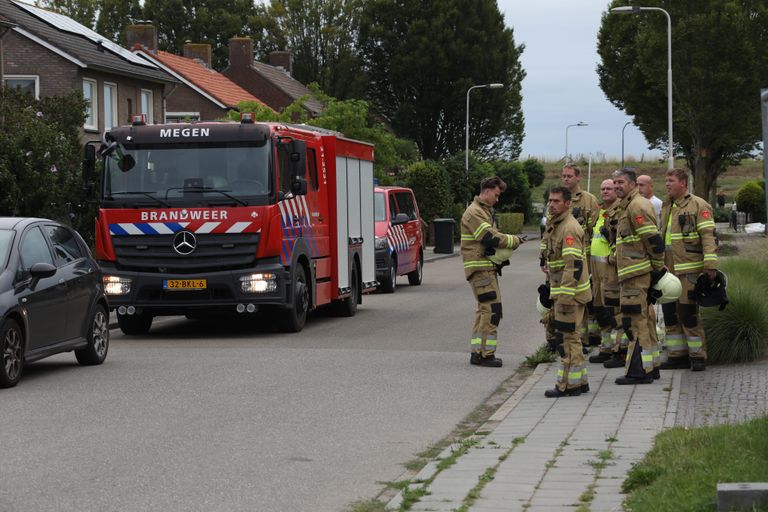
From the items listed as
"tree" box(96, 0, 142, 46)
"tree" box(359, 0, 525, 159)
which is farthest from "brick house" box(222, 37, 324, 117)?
"tree" box(96, 0, 142, 46)

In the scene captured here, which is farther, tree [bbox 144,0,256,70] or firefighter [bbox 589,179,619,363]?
tree [bbox 144,0,256,70]

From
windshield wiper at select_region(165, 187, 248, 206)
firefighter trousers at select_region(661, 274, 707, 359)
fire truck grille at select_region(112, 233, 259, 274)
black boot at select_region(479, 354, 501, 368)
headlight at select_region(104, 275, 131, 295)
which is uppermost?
windshield wiper at select_region(165, 187, 248, 206)

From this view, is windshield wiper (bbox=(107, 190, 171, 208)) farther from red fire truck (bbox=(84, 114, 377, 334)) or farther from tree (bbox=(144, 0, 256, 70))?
tree (bbox=(144, 0, 256, 70))

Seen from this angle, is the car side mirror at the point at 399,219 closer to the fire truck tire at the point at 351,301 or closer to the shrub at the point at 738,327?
the fire truck tire at the point at 351,301

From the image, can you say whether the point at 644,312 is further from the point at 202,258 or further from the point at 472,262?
the point at 202,258

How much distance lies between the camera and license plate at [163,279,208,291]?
15.7 m

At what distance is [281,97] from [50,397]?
57.2m

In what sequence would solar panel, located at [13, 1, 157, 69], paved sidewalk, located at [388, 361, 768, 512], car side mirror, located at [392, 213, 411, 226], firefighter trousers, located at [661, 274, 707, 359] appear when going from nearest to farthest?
paved sidewalk, located at [388, 361, 768, 512] < firefighter trousers, located at [661, 274, 707, 359] < car side mirror, located at [392, 213, 411, 226] < solar panel, located at [13, 1, 157, 69]

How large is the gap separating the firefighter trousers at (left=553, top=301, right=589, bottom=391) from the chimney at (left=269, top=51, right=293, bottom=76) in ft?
206

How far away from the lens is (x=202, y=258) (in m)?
15.8

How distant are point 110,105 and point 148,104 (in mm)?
→ 3207

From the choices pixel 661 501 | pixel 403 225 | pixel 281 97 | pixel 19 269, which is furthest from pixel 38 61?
pixel 661 501

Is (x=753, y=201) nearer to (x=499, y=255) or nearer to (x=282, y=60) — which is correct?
(x=282, y=60)

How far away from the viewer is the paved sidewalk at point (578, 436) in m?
6.52
